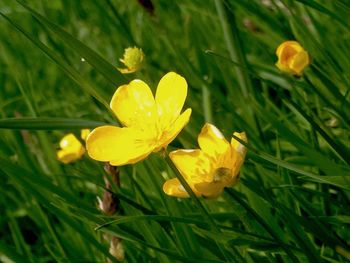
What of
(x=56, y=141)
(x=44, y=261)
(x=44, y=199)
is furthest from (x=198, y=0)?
(x=44, y=199)

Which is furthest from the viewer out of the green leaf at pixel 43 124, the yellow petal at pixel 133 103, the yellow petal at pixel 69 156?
the yellow petal at pixel 69 156

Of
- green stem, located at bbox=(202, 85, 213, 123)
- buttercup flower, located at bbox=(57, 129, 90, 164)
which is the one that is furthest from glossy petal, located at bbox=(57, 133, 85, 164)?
green stem, located at bbox=(202, 85, 213, 123)

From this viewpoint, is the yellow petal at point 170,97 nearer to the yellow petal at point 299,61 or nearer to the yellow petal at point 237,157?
the yellow petal at point 237,157

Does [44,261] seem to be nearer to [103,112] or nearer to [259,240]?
[103,112]

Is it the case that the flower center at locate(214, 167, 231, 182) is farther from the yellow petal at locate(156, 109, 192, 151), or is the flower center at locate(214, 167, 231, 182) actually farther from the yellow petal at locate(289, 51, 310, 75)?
the yellow petal at locate(289, 51, 310, 75)

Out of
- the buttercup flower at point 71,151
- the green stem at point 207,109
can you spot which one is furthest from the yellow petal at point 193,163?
the buttercup flower at point 71,151
